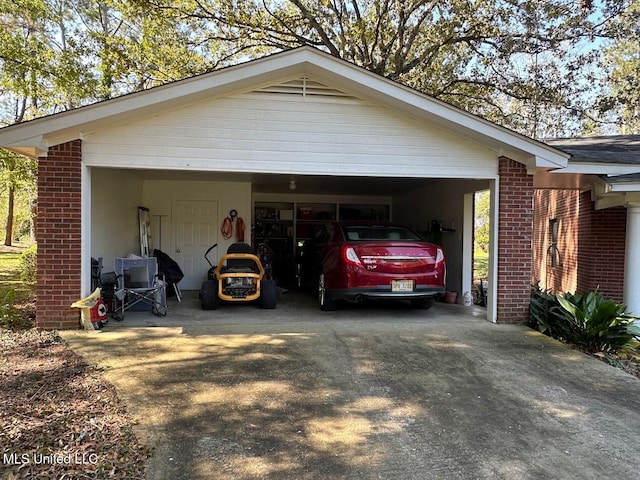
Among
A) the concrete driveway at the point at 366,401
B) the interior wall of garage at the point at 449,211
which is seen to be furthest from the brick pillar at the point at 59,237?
the interior wall of garage at the point at 449,211

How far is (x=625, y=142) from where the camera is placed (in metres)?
9.38

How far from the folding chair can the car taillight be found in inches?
122

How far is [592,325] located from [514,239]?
167 cm

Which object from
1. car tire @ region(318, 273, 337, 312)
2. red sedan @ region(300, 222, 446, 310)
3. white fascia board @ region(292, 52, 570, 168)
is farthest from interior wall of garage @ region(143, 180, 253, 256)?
white fascia board @ region(292, 52, 570, 168)

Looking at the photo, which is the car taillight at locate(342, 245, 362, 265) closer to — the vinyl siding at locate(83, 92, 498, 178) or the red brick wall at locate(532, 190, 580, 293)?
the vinyl siding at locate(83, 92, 498, 178)

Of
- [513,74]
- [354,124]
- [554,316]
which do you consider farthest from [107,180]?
[513,74]

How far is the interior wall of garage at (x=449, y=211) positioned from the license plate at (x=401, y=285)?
8.06ft

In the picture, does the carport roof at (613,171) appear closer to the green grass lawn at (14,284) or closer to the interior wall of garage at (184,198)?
the interior wall of garage at (184,198)

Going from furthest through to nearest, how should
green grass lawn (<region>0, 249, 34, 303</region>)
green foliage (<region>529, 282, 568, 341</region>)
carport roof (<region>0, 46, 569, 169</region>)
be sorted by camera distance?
green grass lawn (<region>0, 249, 34, 303</region>) → green foliage (<region>529, 282, 568, 341</region>) → carport roof (<region>0, 46, 569, 169</region>)

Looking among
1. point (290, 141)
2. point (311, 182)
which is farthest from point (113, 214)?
point (311, 182)

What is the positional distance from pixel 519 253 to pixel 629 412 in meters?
3.40

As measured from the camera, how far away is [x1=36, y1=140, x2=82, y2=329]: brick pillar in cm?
600

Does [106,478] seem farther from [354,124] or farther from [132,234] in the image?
[132,234]

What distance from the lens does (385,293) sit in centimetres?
683
